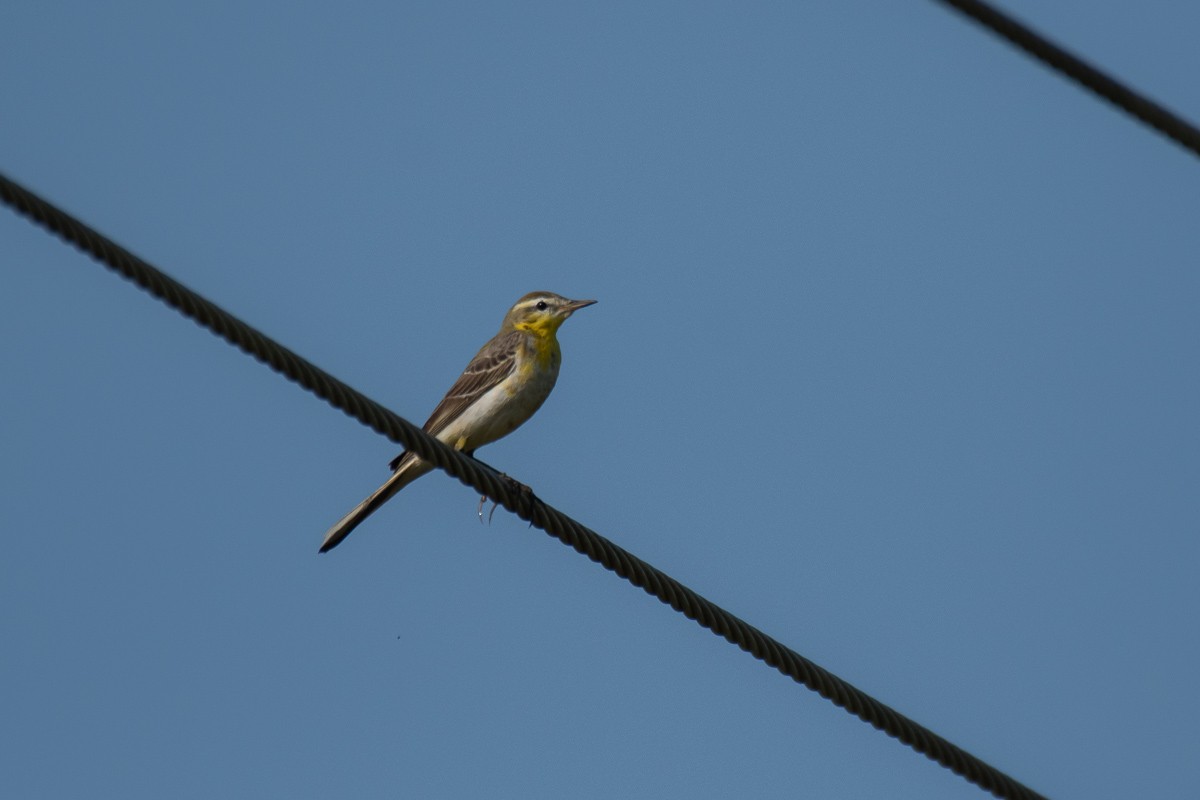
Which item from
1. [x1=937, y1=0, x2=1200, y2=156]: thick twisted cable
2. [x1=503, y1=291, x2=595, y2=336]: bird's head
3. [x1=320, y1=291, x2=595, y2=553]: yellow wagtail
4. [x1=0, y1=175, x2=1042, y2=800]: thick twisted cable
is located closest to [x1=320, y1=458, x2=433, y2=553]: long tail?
[x1=320, y1=291, x2=595, y2=553]: yellow wagtail

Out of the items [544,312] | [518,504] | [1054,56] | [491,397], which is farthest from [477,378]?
[1054,56]

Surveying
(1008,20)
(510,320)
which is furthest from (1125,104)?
(510,320)

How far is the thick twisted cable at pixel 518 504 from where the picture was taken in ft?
17.7

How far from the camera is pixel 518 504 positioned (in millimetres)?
Answer: 7793

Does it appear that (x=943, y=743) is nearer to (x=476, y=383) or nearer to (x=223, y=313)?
(x=223, y=313)

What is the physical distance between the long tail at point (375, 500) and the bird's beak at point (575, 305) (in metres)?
2.13

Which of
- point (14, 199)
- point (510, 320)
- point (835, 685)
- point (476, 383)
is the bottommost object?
point (14, 199)

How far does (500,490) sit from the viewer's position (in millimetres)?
7559

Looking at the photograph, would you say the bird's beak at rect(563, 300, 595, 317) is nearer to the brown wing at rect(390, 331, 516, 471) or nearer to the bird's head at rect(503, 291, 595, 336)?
the bird's head at rect(503, 291, 595, 336)

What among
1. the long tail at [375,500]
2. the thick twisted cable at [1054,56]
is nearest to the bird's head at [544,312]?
the long tail at [375,500]

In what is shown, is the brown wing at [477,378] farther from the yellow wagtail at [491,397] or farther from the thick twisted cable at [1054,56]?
the thick twisted cable at [1054,56]

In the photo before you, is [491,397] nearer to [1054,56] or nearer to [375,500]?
[375,500]

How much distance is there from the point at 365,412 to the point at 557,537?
3.88 ft

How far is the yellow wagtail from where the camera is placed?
1156cm
